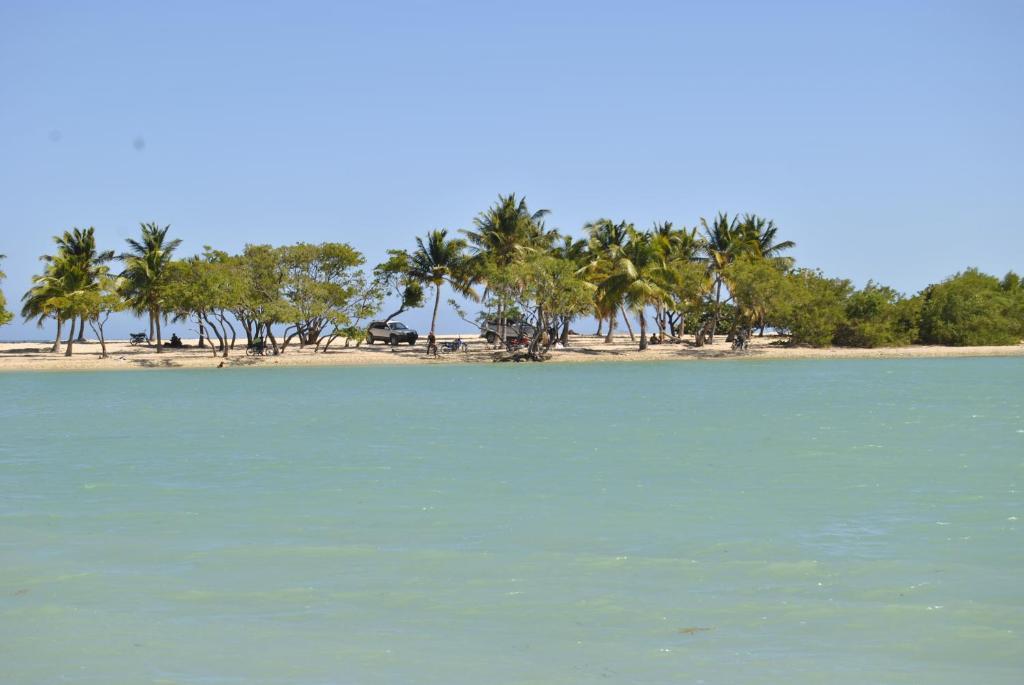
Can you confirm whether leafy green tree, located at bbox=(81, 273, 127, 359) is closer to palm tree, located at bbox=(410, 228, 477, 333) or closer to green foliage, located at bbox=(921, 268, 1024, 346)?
palm tree, located at bbox=(410, 228, 477, 333)

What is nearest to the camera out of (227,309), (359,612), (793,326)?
(359,612)

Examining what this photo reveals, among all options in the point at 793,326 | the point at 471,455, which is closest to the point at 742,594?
the point at 471,455

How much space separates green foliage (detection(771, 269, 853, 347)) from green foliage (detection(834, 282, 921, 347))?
618mm

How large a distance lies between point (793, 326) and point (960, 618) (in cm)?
5478

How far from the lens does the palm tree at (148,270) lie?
55.7 metres

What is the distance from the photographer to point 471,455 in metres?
19.5

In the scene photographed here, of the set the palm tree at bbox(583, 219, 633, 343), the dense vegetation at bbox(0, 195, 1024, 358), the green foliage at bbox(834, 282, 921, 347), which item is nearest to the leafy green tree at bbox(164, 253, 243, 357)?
the dense vegetation at bbox(0, 195, 1024, 358)

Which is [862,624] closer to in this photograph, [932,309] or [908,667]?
[908,667]

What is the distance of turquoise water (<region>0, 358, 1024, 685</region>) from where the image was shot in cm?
725

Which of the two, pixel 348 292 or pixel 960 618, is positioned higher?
pixel 348 292

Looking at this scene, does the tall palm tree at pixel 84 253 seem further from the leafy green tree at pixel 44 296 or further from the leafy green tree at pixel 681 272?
the leafy green tree at pixel 681 272

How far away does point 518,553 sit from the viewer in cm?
1064

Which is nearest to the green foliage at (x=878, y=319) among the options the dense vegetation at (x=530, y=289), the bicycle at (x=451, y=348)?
the dense vegetation at (x=530, y=289)

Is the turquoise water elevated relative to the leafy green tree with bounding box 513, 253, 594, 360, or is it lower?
lower
